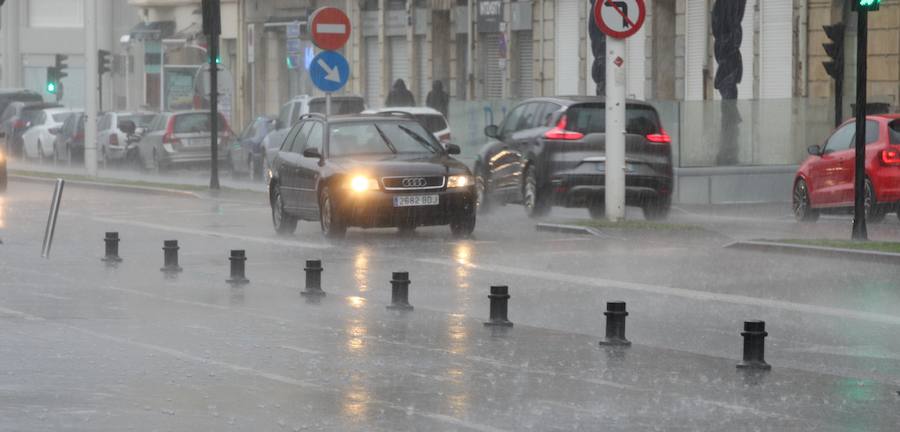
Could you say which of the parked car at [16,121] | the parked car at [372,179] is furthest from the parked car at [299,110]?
the parked car at [16,121]

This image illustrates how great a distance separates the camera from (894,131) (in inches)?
999

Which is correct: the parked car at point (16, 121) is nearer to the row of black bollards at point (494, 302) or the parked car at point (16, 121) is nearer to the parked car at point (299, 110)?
the parked car at point (299, 110)

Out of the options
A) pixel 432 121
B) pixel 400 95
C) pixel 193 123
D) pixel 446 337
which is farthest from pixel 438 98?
pixel 446 337

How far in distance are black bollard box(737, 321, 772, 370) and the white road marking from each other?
297cm

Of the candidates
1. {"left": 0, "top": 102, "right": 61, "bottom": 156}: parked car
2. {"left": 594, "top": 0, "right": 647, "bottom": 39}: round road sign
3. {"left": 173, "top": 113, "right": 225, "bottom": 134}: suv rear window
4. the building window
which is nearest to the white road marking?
{"left": 594, "top": 0, "right": 647, "bottom": 39}: round road sign

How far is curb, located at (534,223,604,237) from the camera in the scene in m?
24.0

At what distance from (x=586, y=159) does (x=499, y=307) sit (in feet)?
42.9

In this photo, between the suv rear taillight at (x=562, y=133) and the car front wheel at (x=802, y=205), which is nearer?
the suv rear taillight at (x=562, y=133)

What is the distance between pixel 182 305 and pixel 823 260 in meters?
7.01

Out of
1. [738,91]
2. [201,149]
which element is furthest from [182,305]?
[201,149]

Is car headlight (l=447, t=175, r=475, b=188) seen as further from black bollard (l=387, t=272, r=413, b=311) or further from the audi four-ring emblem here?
black bollard (l=387, t=272, r=413, b=311)

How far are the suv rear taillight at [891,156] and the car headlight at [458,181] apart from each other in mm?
5133

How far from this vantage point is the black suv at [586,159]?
89.2 feet

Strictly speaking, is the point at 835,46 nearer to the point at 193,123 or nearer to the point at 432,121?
the point at 432,121
